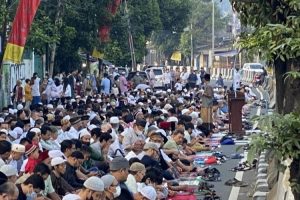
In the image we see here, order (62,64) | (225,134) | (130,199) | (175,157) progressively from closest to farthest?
(130,199) → (175,157) → (225,134) → (62,64)

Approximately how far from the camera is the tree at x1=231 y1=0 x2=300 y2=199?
781cm

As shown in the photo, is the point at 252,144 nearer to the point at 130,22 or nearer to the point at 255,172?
the point at 255,172

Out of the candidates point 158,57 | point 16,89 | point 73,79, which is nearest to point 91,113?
point 16,89

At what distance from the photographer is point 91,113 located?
901 inches

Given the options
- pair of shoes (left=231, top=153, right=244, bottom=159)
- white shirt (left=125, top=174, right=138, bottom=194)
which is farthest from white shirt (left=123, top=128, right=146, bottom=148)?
white shirt (left=125, top=174, right=138, bottom=194)

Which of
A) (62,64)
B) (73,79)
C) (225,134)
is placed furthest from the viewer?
(62,64)

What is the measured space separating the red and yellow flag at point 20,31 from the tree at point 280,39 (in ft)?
40.3

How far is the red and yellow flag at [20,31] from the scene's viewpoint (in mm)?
21328

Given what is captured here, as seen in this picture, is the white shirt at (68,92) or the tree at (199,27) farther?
the tree at (199,27)

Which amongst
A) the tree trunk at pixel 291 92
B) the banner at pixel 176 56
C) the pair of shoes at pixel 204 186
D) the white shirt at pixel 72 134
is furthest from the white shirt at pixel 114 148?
the banner at pixel 176 56

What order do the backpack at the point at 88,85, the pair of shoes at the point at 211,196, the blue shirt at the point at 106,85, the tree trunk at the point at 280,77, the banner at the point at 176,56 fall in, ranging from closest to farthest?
the tree trunk at the point at 280,77 < the pair of shoes at the point at 211,196 < the blue shirt at the point at 106,85 < the backpack at the point at 88,85 < the banner at the point at 176,56

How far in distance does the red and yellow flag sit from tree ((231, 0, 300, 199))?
12.3m

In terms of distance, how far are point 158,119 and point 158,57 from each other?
268ft

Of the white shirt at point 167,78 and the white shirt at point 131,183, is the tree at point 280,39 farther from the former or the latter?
the white shirt at point 167,78
